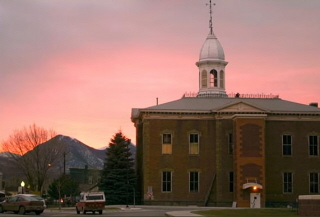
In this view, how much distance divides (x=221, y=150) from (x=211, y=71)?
12351mm

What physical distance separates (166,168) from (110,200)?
709 cm

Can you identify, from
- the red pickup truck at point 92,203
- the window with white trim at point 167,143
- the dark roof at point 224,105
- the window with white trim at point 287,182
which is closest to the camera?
the red pickup truck at point 92,203

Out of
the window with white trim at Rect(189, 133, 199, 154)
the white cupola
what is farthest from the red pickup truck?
the white cupola

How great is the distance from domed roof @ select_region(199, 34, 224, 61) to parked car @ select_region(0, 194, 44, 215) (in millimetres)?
40487

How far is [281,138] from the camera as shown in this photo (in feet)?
258

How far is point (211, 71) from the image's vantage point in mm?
86000

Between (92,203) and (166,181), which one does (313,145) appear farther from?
(92,203)

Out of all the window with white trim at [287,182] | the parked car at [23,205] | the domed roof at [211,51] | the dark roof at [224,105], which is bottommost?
the parked car at [23,205]

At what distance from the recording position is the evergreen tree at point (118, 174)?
7825 cm

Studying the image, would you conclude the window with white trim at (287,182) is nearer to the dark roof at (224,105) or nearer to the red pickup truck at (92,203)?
the dark roof at (224,105)

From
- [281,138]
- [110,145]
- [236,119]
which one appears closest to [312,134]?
[281,138]

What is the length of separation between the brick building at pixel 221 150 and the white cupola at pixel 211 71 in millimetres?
5830

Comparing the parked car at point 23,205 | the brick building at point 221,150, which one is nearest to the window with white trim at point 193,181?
the brick building at point 221,150

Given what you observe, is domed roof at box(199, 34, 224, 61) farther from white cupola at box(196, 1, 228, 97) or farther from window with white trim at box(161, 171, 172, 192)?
window with white trim at box(161, 171, 172, 192)
